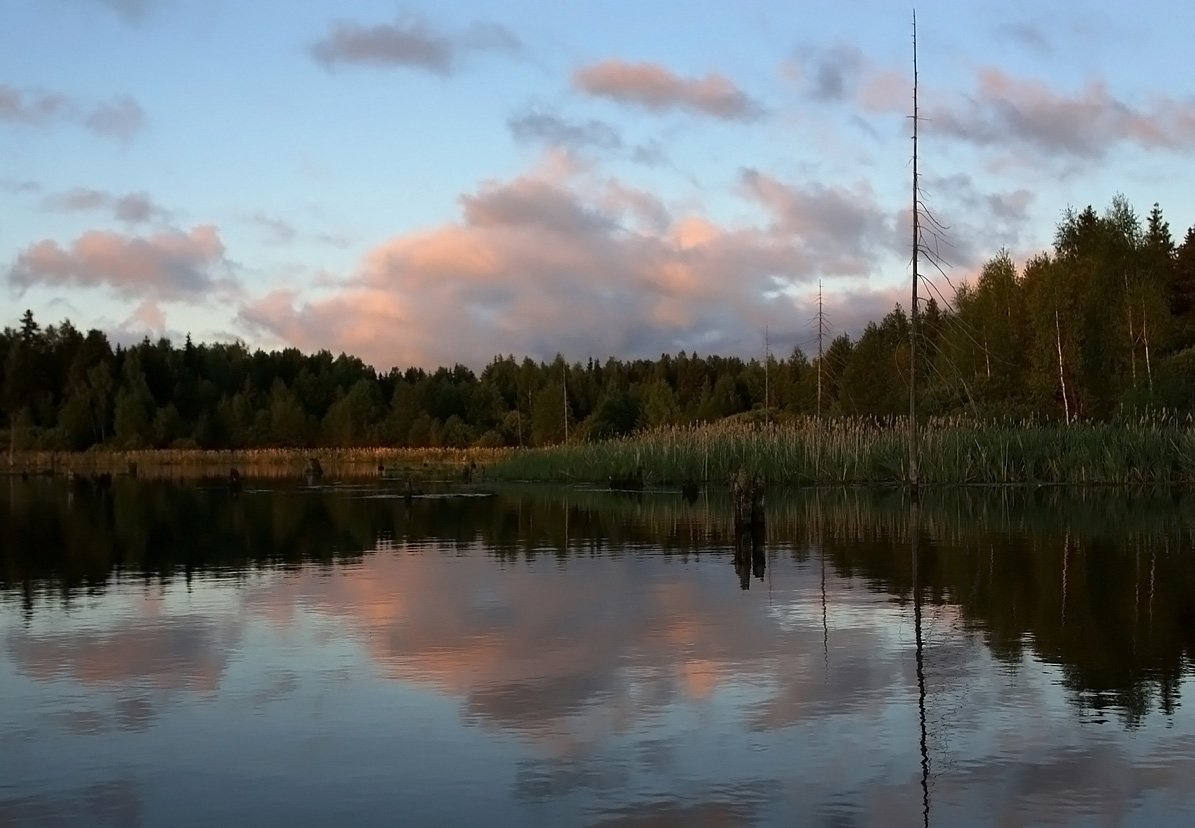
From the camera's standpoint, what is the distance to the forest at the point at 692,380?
2454 inches

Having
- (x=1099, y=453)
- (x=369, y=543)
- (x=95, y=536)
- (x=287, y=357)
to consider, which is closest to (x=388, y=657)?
(x=369, y=543)

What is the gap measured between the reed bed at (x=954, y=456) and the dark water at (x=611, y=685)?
49.8 feet

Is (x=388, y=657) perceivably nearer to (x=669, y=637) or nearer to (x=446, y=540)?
(x=669, y=637)

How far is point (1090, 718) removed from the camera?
7.90 m

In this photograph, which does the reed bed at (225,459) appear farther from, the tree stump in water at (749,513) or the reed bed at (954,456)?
the tree stump in water at (749,513)

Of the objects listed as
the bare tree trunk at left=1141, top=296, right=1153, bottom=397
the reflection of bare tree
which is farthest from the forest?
the reflection of bare tree

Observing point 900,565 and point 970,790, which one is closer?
point 970,790

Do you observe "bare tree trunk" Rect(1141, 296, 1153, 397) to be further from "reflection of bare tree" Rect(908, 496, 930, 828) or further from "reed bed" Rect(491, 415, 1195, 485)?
"reflection of bare tree" Rect(908, 496, 930, 828)

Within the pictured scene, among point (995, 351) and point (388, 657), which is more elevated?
point (995, 351)

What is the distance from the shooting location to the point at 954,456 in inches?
1358

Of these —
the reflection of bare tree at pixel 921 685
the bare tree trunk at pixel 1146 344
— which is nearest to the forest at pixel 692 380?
the bare tree trunk at pixel 1146 344

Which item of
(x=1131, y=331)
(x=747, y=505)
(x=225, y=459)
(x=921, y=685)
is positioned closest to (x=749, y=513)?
(x=747, y=505)

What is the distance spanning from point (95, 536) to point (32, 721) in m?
16.5

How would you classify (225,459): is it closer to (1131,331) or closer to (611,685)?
(1131,331)
